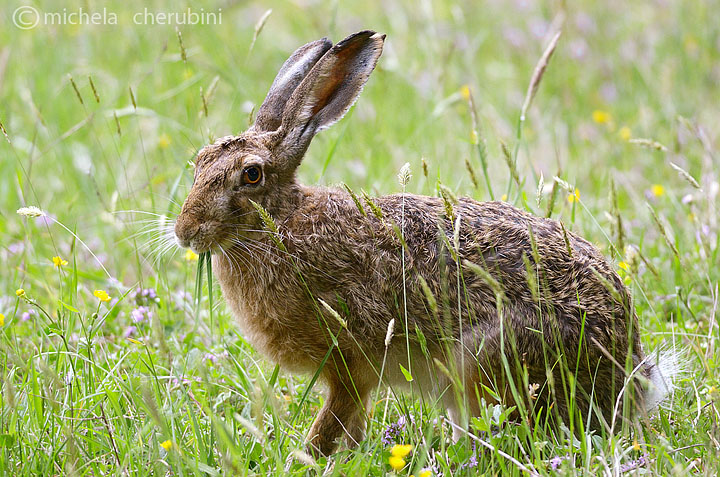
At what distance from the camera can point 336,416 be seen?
3814 mm

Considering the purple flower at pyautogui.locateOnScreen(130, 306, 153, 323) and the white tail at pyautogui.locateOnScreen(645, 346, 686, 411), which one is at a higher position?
the purple flower at pyautogui.locateOnScreen(130, 306, 153, 323)

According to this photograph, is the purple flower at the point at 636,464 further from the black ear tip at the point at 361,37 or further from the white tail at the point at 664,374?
the black ear tip at the point at 361,37

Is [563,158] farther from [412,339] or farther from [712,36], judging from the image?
[412,339]

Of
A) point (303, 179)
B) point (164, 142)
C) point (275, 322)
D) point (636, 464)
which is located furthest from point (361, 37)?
point (164, 142)

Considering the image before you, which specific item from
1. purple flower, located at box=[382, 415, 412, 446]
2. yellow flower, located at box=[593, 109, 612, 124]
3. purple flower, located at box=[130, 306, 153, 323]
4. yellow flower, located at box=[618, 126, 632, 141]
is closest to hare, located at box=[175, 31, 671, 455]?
purple flower, located at box=[382, 415, 412, 446]

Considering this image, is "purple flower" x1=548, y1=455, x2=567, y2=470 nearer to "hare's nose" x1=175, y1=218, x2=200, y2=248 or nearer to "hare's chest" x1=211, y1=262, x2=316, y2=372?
"hare's chest" x1=211, y1=262, x2=316, y2=372

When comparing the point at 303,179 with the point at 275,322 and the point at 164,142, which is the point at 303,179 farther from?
the point at 275,322

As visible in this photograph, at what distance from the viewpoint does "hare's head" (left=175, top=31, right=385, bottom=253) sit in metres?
3.74

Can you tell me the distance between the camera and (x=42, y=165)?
6.62 m

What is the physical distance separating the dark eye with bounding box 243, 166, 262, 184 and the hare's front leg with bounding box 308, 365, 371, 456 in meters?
0.91

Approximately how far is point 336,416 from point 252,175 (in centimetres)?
110

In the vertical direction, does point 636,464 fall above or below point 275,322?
below

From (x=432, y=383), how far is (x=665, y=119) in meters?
4.26

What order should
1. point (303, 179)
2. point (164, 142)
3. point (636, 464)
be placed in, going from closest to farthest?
point (636, 464) < point (303, 179) < point (164, 142)
